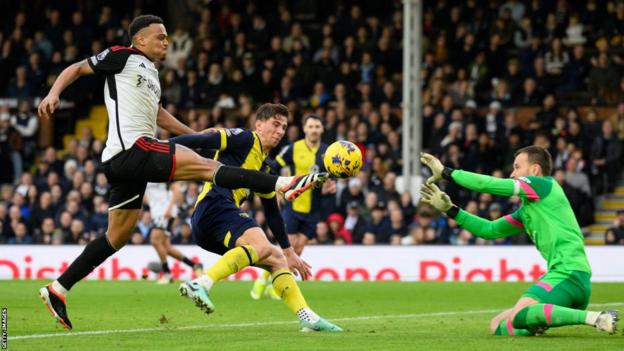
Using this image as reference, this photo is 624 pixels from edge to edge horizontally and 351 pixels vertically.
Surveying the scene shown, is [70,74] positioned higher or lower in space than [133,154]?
higher

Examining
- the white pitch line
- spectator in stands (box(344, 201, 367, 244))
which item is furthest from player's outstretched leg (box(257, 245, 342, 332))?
spectator in stands (box(344, 201, 367, 244))

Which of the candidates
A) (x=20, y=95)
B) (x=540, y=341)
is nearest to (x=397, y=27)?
(x=20, y=95)

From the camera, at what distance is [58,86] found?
9.42 m

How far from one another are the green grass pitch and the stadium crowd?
4.36 metres

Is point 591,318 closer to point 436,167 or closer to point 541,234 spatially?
point 541,234

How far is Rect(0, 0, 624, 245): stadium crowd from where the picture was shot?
2284 cm

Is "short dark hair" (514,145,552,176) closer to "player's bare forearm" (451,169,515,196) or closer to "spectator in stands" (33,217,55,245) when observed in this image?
"player's bare forearm" (451,169,515,196)

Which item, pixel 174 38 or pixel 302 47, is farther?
pixel 174 38

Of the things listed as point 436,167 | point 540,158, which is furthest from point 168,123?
point 540,158

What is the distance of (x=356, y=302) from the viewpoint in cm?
1480

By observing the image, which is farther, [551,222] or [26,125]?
[26,125]

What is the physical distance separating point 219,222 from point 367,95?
1540 cm

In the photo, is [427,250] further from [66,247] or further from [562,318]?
[562,318]

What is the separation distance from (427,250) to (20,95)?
11.9m
